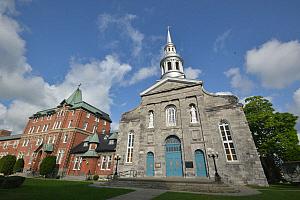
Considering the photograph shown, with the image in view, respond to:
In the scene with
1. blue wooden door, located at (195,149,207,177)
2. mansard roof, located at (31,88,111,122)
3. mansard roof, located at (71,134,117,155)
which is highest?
mansard roof, located at (31,88,111,122)

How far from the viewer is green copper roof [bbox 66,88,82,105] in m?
42.2

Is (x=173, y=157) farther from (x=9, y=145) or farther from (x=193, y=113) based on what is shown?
(x=9, y=145)

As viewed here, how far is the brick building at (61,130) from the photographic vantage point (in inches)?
1404

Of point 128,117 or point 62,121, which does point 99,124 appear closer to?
point 62,121

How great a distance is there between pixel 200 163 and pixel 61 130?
103 feet

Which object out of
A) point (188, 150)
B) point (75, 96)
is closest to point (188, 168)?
point (188, 150)

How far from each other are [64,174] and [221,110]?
30821 mm

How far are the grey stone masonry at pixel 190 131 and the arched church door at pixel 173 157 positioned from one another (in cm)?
59

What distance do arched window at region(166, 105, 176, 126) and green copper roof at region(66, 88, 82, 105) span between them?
89.1 ft

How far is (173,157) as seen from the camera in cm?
2205

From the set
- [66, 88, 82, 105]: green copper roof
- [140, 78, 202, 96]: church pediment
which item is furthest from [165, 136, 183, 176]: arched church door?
→ [66, 88, 82, 105]: green copper roof

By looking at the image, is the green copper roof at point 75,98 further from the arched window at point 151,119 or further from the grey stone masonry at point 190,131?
the arched window at point 151,119

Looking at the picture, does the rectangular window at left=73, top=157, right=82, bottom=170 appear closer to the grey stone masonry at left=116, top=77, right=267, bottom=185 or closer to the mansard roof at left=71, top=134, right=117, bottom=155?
the mansard roof at left=71, top=134, right=117, bottom=155

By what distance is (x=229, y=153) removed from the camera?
19422mm
